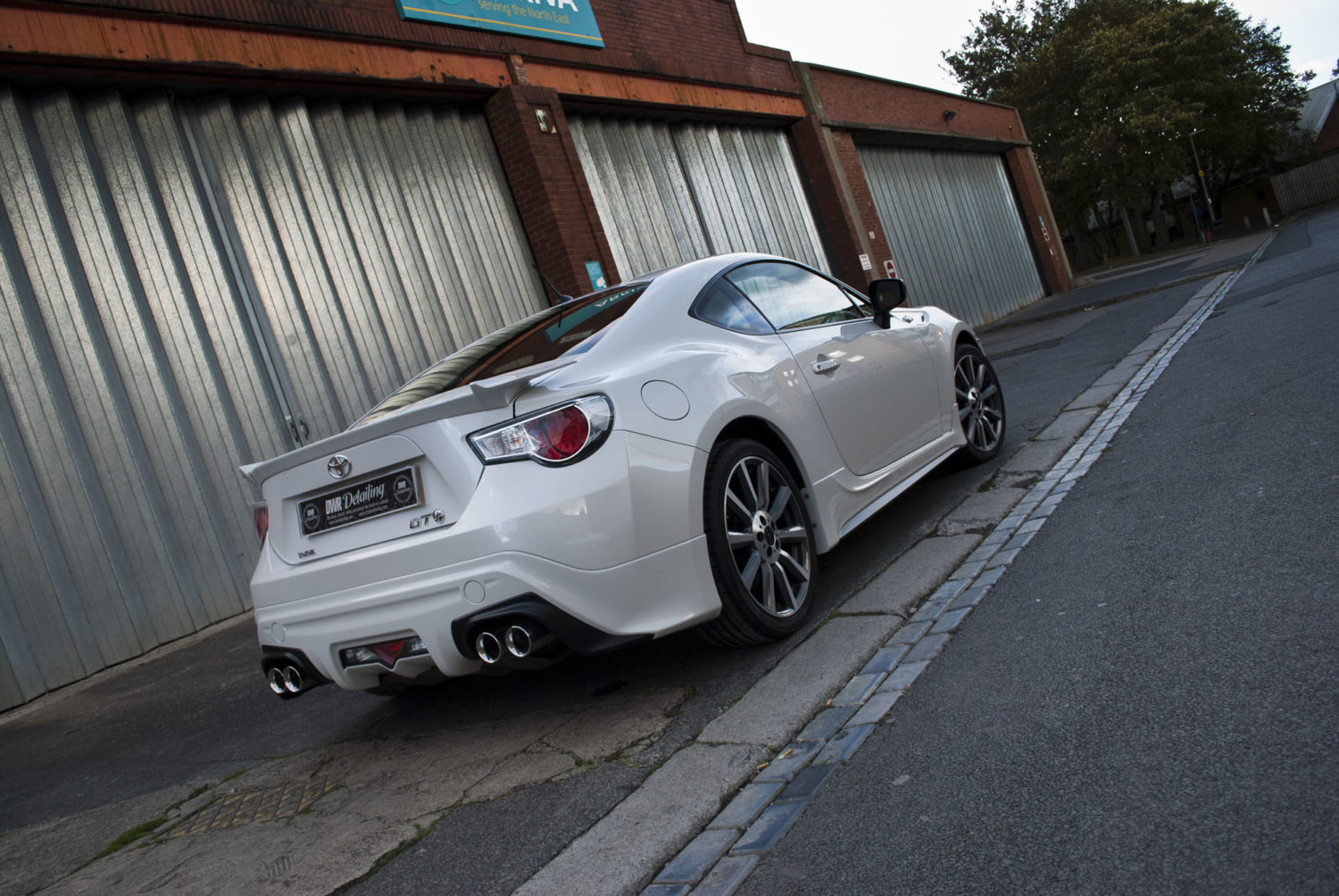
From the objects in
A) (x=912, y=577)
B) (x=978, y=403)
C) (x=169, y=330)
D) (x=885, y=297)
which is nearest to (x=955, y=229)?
(x=978, y=403)

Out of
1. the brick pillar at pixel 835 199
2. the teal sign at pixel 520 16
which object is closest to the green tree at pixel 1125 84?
the brick pillar at pixel 835 199

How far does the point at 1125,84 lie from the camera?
47.7 meters

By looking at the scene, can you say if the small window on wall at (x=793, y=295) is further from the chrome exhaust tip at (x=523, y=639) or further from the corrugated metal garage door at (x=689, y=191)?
the corrugated metal garage door at (x=689, y=191)

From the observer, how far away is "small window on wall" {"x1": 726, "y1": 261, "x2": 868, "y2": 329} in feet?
15.4

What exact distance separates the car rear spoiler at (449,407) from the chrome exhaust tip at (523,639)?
703 millimetres

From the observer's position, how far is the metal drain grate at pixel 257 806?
3.42 m

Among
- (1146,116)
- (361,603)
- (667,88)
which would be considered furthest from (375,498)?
(1146,116)

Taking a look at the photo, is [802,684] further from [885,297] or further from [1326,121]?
[1326,121]

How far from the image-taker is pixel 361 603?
3.41m

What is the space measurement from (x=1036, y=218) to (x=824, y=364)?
24574 mm

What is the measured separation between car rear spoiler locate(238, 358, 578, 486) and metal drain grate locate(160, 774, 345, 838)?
1.13 metres

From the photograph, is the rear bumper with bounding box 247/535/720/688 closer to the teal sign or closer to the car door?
the car door

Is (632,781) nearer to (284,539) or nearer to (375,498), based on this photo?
(375,498)

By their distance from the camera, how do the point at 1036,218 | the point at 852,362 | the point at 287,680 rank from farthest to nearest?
the point at 1036,218 < the point at 852,362 < the point at 287,680
